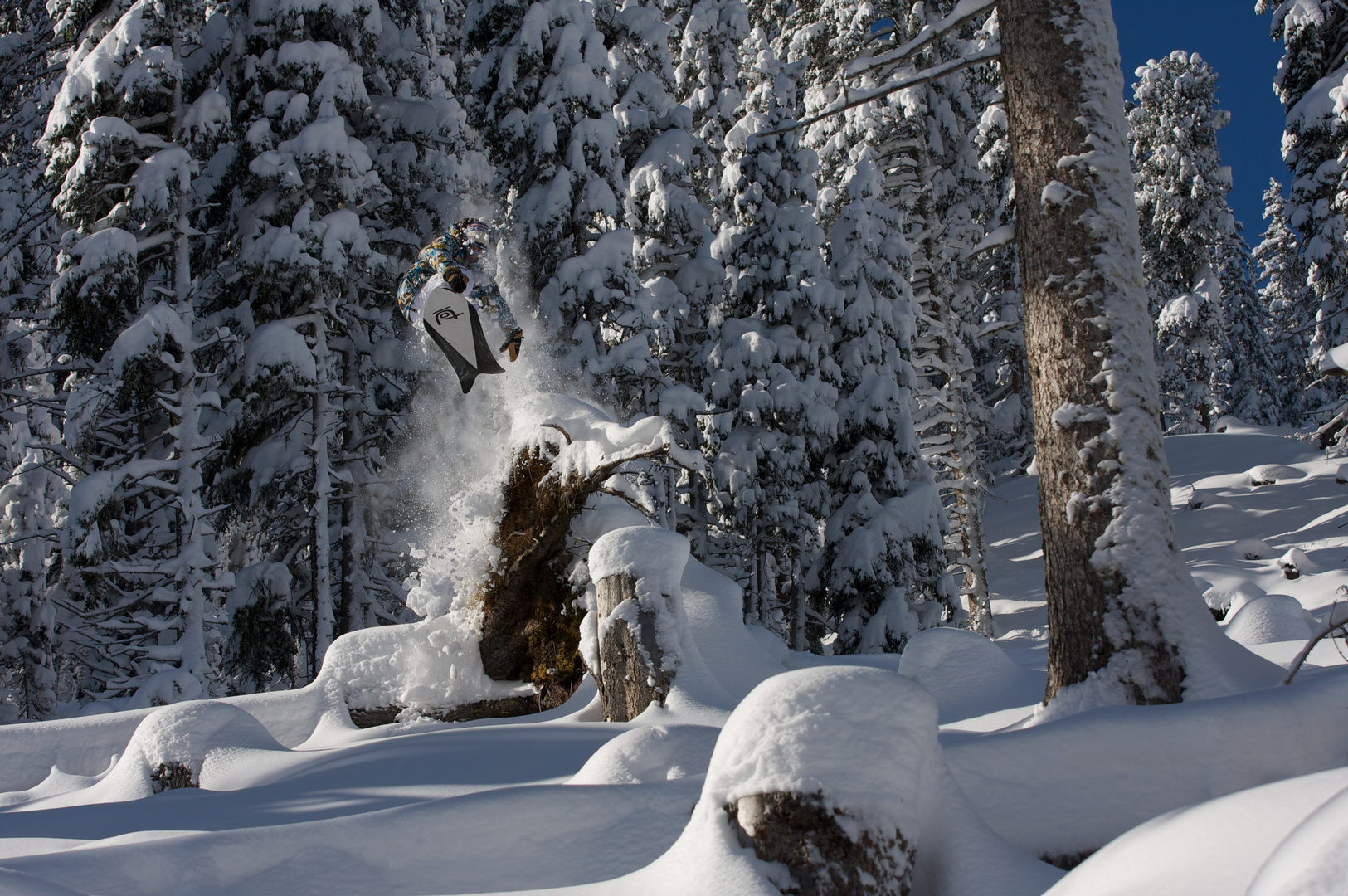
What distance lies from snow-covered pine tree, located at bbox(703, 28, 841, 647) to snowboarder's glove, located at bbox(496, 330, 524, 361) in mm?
6939

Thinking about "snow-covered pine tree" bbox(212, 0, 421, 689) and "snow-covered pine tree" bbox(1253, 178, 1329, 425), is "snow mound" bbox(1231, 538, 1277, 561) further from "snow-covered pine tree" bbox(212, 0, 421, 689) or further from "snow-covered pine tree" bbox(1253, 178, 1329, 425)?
"snow-covered pine tree" bbox(1253, 178, 1329, 425)

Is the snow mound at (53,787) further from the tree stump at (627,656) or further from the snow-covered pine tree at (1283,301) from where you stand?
the snow-covered pine tree at (1283,301)

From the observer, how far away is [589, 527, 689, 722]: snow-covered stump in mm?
7098

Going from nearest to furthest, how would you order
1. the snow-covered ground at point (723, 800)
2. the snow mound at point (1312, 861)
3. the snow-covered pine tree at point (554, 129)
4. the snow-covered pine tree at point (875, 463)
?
the snow mound at point (1312, 861) → the snow-covered ground at point (723, 800) → the snow-covered pine tree at point (554, 129) → the snow-covered pine tree at point (875, 463)

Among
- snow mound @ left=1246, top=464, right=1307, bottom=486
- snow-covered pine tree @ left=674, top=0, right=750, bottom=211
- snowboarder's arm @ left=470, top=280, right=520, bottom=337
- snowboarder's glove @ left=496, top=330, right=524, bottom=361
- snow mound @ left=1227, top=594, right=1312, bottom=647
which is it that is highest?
snow-covered pine tree @ left=674, top=0, right=750, bottom=211

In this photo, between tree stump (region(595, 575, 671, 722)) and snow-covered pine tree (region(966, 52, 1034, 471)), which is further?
snow-covered pine tree (region(966, 52, 1034, 471))

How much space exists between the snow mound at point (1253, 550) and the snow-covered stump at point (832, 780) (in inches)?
740

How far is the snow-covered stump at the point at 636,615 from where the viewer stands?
7.10 meters

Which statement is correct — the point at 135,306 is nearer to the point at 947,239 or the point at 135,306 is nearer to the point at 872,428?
the point at 872,428

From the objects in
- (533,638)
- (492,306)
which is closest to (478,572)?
(533,638)

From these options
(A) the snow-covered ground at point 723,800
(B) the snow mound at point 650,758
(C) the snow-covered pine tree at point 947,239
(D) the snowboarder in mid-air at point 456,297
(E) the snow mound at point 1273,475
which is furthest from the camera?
(E) the snow mound at point 1273,475

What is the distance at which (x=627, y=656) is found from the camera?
283 inches

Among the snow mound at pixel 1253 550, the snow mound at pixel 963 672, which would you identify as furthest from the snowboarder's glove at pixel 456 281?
the snow mound at pixel 1253 550

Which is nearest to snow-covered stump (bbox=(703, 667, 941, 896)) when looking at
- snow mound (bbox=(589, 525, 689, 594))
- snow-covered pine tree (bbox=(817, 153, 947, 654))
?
snow mound (bbox=(589, 525, 689, 594))
